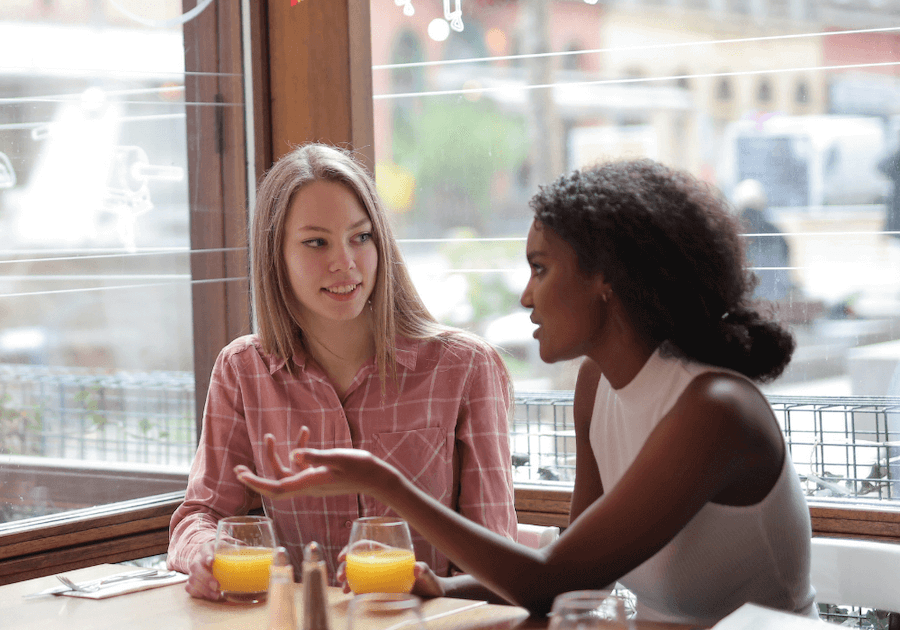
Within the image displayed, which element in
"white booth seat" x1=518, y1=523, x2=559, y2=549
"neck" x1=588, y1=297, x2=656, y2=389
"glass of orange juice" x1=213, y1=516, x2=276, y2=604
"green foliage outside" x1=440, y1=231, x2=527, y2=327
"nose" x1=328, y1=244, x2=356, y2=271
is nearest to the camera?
"glass of orange juice" x1=213, y1=516, x2=276, y2=604

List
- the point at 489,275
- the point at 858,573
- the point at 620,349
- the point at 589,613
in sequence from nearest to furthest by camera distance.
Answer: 1. the point at 589,613
2. the point at 620,349
3. the point at 858,573
4. the point at 489,275

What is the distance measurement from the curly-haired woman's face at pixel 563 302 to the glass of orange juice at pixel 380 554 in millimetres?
367

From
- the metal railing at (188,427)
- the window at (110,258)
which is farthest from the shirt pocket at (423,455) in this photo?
the window at (110,258)

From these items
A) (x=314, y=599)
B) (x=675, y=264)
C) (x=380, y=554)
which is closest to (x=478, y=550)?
(x=380, y=554)

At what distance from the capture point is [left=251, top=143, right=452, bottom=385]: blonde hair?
2.00 metres

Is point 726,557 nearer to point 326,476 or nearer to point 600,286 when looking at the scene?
point 600,286

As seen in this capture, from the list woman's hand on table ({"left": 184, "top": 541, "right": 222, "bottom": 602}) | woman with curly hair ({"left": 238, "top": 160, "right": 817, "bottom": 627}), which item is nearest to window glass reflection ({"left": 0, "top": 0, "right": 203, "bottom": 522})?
woman's hand on table ({"left": 184, "top": 541, "right": 222, "bottom": 602})

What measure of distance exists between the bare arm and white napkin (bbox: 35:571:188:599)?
1.40ft

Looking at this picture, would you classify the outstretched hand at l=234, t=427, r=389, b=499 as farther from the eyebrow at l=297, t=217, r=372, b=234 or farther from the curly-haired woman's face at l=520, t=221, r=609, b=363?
the eyebrow at l=297, t=217, r=372, b=234

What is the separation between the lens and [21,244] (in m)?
2.37

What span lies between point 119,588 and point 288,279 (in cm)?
76

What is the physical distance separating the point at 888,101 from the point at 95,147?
2004 mm

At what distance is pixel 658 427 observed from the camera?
4.45ft

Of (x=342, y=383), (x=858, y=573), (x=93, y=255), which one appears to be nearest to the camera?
(x=858, y=573)
